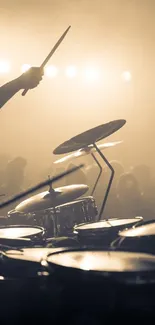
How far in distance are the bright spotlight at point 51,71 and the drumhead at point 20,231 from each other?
3426mm

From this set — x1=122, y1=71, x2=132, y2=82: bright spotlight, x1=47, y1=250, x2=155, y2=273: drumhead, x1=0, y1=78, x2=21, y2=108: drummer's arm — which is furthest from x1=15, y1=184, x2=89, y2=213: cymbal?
x1=122, y1=71, x2=132, y2=82: bright spotlight

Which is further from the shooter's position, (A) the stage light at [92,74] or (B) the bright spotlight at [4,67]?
(A) the stage light at [92,74]

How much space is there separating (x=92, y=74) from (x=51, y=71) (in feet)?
1.70

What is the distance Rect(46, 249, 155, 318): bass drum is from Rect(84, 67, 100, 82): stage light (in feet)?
14.4

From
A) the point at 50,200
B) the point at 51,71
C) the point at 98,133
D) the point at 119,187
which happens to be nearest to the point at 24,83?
the point at 98,133

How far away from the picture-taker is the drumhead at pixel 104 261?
114 centimetres

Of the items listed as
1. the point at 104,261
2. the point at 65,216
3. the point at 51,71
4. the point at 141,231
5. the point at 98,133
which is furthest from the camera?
→ the point at 51,71

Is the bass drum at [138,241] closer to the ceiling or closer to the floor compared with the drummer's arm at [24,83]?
closer to the floor

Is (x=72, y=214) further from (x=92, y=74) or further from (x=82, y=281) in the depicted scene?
(x=92, y=74)

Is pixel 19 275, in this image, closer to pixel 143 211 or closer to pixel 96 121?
pixel 143 211

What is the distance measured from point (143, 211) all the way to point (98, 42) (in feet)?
6.73

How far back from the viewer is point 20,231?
7.01ft

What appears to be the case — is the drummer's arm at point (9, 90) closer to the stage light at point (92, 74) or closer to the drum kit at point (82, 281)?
the drum kit at point (82, 281)

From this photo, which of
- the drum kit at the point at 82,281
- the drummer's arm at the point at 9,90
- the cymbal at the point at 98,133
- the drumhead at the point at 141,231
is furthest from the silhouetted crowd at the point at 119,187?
the drum kit at the point at 82,281
